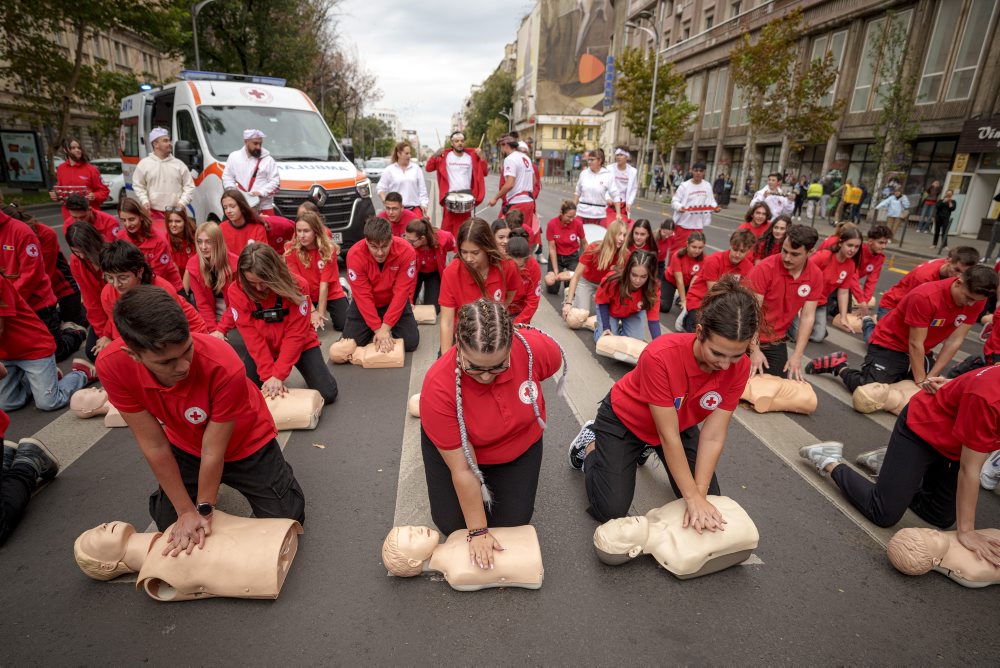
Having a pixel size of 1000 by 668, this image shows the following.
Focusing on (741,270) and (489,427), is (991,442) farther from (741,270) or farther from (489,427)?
(741,270)

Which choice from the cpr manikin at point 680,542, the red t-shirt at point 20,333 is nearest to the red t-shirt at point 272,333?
the red t-shirt at point 20,333

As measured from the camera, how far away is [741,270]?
17.7 feet

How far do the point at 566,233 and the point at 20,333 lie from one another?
6171 mm

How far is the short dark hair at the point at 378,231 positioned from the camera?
4648mm

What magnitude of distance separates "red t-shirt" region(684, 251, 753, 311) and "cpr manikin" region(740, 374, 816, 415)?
116 cm

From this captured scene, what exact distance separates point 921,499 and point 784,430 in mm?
1083

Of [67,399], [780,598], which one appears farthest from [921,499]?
[67,399]

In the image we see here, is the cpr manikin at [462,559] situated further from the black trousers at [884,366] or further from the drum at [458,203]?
the drum at [458,203]

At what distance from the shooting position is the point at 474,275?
13.5 ft

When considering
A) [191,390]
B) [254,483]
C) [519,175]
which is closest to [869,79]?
[519,175]

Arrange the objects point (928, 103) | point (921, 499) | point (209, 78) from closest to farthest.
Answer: point (921, 499) < point (209, 78) < point (928, 103)

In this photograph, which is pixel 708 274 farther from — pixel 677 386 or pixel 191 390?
pixel 191 390

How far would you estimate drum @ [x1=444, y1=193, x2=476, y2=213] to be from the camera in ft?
24.3

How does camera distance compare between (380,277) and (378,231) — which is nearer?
(378,231)
